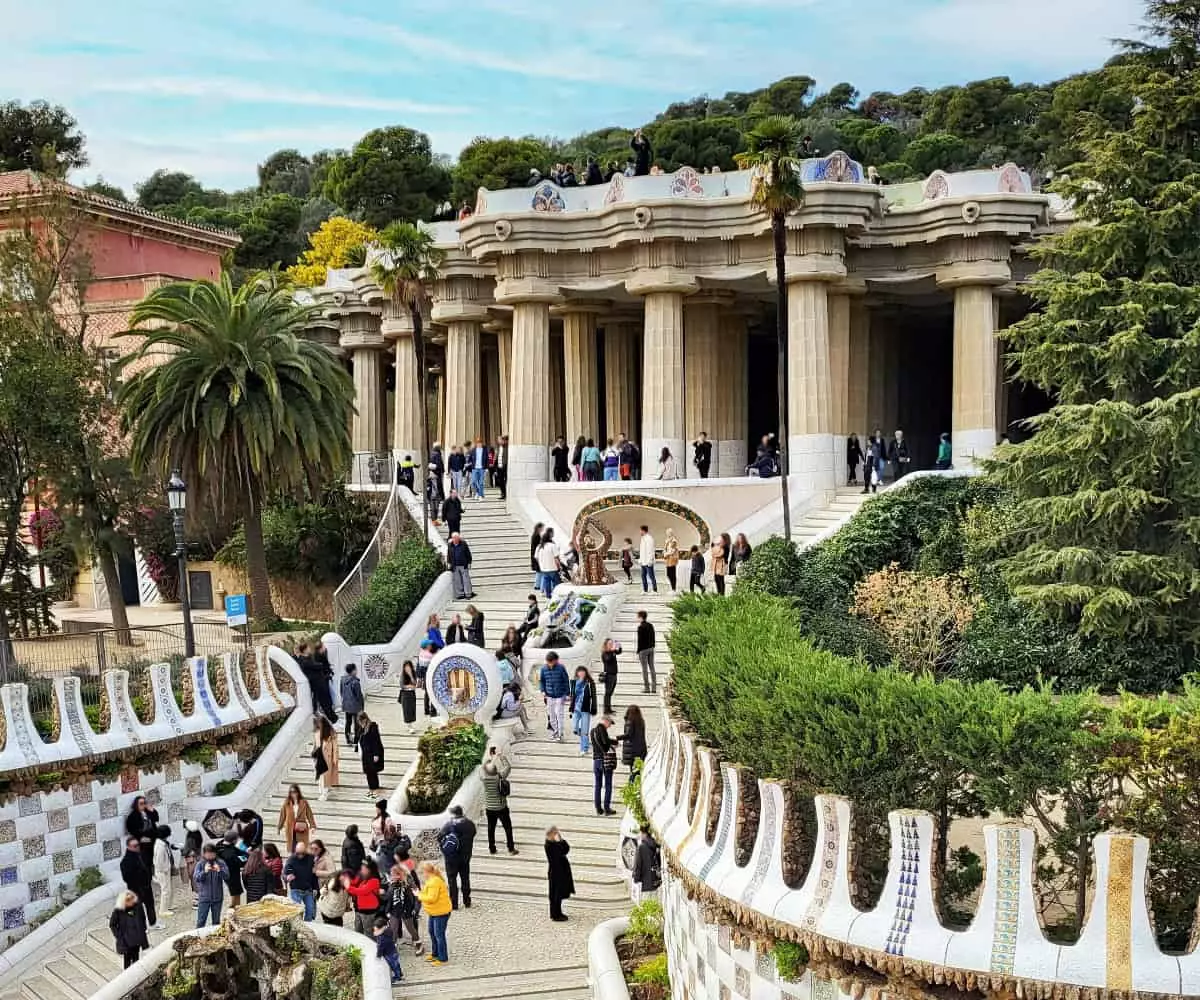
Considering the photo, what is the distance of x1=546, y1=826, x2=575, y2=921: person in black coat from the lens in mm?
15055

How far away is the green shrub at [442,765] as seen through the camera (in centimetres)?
1792

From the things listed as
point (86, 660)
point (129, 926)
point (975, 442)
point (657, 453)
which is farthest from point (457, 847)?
point (975, 442)

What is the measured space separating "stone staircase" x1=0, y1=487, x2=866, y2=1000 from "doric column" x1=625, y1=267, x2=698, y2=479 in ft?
28.1

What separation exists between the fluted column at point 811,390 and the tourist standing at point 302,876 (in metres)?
18.1

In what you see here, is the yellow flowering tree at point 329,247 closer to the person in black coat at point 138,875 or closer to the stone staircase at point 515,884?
the stone staircase at point 515,884

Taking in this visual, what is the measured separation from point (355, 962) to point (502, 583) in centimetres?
1485

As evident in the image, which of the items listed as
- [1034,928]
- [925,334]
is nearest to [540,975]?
[1034,928]

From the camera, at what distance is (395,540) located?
30062 millimetres

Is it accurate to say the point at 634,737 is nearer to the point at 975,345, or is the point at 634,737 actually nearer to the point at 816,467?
the point at 816,467

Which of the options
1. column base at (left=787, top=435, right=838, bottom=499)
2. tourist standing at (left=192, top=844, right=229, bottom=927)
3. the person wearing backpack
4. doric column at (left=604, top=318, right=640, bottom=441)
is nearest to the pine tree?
column base at (left=787, top=435, right=838, bottom=499)

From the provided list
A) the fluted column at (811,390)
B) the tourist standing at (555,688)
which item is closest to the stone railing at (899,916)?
the tourist standing at (555,688)

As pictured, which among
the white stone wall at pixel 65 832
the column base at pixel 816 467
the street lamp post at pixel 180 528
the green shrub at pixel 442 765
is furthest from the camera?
the column base at pixel 816 467

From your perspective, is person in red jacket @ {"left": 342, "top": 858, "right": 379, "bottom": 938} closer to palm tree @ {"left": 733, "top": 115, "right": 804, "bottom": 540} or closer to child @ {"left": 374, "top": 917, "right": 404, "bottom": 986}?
child @ {"left": 374, "top": 917, "right": 404, "bottom": 986}

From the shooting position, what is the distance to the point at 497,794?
16.9 metres
